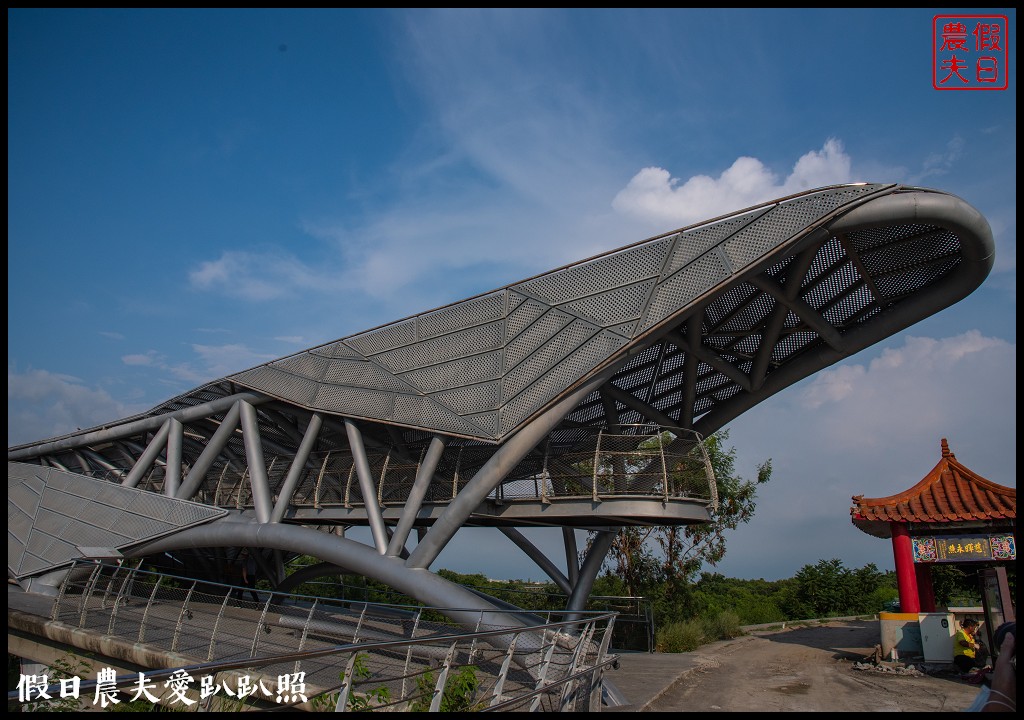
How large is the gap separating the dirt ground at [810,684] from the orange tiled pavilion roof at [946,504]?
304 cm

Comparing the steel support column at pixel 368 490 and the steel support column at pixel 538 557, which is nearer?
the steel support column at pixel 368 490

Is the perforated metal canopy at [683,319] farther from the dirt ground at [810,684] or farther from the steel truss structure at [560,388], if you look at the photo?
the dirt ground at [810,684]

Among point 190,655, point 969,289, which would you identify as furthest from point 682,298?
point 190,655

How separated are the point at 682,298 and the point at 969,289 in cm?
586

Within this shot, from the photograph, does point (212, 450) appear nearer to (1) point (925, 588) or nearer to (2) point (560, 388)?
(2) point (560, 388)

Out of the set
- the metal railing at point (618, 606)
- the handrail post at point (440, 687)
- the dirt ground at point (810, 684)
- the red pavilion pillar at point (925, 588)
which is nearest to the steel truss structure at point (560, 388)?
the metal railing at point (618, 606)

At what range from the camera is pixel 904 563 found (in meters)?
15.6

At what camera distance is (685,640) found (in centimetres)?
2031

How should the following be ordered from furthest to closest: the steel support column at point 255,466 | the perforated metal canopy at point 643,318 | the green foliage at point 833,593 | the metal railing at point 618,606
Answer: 1. the green foliage at point 833,593
2. the metal railing at point 618,606
3. the steel support column at point 255,466
4. the perforated metal canopy at point 643,318

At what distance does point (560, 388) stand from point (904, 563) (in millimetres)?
8634

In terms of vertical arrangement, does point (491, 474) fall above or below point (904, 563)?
above

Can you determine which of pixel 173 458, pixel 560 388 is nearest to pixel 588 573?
pixel 560 388

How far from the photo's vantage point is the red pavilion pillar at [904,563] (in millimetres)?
15445

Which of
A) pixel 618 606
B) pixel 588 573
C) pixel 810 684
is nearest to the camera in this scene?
pixel 810 684
